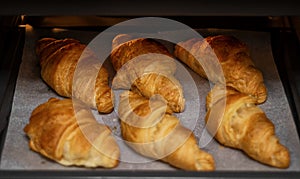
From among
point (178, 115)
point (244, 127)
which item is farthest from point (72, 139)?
point (244, 127)

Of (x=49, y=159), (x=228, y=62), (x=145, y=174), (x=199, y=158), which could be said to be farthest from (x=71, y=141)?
(x=228, y=62)

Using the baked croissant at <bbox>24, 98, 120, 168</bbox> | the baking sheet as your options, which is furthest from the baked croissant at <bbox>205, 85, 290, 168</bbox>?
the baked croissant at <bbox>24, 98, 120, 168</bbox>

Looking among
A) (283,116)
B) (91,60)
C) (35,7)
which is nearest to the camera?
(35,7)

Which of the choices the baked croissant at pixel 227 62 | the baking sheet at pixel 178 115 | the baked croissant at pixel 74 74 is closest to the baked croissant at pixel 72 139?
the baking sheet at pixel 178 115

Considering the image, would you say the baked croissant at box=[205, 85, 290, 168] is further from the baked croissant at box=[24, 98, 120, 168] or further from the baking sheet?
the baked croissant at box=[24, 98, 120, 168]

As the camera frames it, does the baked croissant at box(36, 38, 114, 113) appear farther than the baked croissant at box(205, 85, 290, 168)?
Yes

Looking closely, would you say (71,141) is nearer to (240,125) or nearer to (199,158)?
(199,158)
